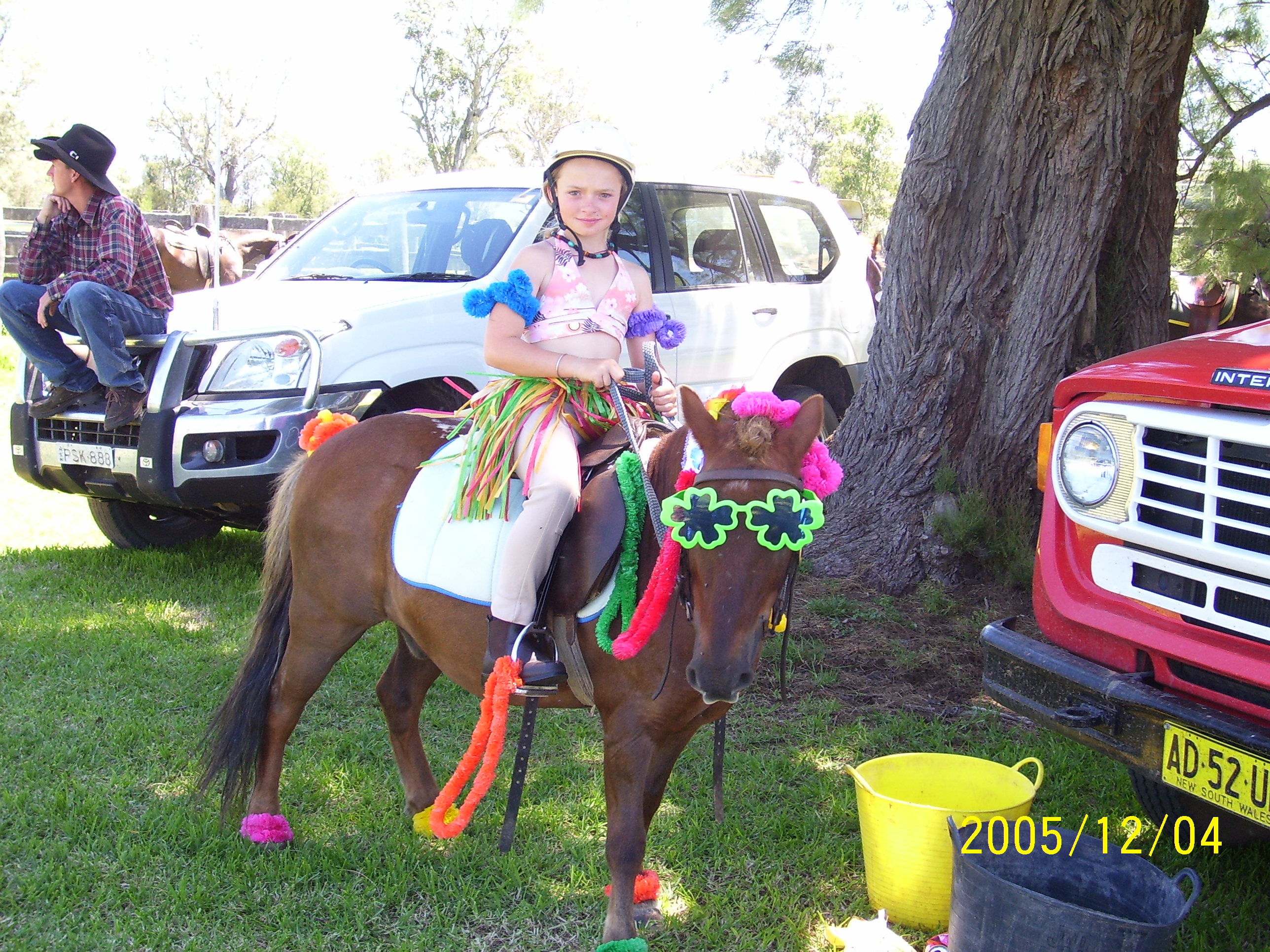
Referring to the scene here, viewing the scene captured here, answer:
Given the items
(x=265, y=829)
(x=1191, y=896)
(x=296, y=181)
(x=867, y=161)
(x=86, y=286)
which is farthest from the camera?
(x=296, y=181)

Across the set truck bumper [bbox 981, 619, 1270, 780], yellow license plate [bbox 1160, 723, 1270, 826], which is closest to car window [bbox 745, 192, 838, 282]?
truck bumper [bbox 981, 619, 1270, 780]

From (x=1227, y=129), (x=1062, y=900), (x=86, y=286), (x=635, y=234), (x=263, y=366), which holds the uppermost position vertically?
(x=1227, y=129)

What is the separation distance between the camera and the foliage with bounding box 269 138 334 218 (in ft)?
145

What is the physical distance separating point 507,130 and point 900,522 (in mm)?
37663

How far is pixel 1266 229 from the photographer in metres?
5.70

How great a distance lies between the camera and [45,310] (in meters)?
5.18

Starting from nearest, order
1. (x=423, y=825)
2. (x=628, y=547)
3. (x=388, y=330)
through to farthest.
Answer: (x=628, y=547)
(x=423, y=825)
(x=388, y=330)

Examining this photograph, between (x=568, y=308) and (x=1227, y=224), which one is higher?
(x=1227, y=224)


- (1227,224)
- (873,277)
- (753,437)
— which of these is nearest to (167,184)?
(873,277)

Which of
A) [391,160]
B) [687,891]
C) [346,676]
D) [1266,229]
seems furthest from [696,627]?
[391,160]

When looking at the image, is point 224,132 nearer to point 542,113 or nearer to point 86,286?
point 542,113

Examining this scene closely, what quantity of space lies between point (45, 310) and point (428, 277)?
1.97 meters

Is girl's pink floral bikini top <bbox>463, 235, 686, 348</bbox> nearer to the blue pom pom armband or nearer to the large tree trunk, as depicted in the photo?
the blue pom pom armband

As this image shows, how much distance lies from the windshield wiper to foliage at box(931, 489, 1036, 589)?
282 cm
